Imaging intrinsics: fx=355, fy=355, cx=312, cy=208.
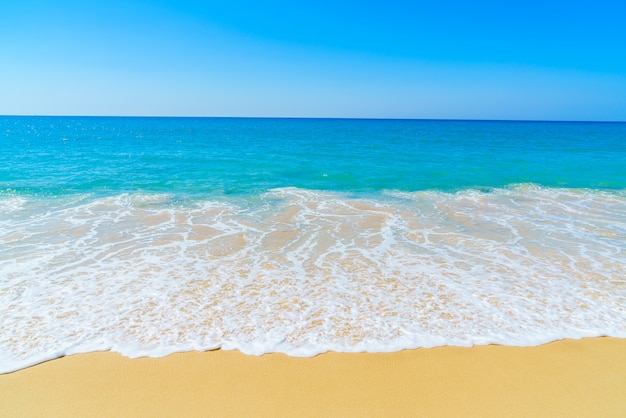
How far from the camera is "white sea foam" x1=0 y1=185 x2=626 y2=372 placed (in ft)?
18.7

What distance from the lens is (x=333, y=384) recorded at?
4699mm

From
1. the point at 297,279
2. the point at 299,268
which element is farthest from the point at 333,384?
the point at 299,268

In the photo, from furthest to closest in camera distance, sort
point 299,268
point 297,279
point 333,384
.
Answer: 1. point 299,268
2. point 297,279
3. point 333,384

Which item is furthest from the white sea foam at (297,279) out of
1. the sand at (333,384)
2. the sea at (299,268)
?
the sand at (333,384)

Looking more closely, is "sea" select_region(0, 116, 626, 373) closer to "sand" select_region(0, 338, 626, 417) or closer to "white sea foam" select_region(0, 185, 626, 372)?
"white sea foam" select_region(0, 185, 626, 372)

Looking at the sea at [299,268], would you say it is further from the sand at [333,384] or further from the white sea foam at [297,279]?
the sand at [333,384]

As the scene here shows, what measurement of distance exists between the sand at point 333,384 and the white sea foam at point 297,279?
0.28 metres

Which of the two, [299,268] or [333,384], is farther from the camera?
[299,268]

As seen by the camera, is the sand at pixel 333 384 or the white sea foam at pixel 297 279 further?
the white sea foam at pixel 297 279

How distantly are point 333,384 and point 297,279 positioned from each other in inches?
127

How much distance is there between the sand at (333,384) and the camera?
4320mm

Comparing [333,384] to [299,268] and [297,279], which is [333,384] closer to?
[297,279]

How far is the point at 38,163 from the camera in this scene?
24969mm

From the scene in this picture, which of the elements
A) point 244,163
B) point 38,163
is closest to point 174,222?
point 244,163
